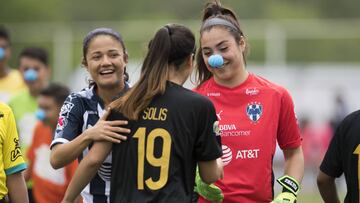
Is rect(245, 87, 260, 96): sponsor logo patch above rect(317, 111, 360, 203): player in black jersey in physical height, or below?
above

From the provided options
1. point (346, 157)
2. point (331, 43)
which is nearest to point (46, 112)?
point (346, 157)

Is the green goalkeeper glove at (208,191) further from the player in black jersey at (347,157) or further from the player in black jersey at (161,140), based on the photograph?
the player in black jersey at (347,157)

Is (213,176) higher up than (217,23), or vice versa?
(217,23)

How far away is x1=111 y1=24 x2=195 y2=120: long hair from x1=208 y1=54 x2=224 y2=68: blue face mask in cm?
50

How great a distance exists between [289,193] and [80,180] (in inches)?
52.4

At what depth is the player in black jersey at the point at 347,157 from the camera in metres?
6.13

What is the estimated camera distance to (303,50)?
3294 cm

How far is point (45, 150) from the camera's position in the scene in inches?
370

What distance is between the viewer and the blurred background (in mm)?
26641

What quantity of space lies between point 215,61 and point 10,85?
495 cm

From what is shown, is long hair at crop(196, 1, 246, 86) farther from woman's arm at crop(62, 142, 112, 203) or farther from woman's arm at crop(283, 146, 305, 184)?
woman's arm at crop(62, 142, 112, 203)

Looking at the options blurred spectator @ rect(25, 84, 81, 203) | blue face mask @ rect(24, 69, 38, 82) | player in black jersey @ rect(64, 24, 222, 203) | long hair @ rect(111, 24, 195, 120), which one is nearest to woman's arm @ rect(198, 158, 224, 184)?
player in black jersey @ rect(64, 24, 222, 203)

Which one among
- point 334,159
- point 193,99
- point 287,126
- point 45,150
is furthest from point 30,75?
point 193,99

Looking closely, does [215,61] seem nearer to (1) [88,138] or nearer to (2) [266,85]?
(2) [266,85]
